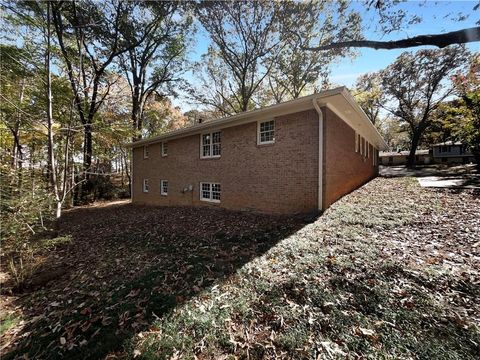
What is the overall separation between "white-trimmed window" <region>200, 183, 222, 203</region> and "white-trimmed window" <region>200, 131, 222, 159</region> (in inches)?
56.4

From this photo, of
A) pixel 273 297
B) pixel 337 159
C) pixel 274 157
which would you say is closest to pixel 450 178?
pixel 337 159

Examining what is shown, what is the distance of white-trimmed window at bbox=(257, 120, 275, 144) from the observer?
843cm

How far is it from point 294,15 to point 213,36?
625cm

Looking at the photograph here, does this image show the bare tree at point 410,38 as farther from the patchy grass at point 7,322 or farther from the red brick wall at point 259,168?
the patchy grass at point 7,322

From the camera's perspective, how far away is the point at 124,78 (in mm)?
20172

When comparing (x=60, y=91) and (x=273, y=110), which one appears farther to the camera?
(x=60, y=91)

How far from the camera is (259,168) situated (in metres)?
8.68

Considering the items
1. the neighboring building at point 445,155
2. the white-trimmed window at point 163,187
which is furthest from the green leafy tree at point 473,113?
the white-trimmed window at point 163,187

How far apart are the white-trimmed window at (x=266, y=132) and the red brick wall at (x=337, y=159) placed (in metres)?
1.97

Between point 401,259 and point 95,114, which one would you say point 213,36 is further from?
point 401,259

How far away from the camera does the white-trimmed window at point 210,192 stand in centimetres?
1059

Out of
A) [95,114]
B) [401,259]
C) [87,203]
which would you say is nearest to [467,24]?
[401,259]

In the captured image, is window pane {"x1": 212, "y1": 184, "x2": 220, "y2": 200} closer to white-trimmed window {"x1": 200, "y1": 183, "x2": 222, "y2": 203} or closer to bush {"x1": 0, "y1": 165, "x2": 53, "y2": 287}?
white-trimmed window {"x1": 200, "y1": 183, "x2": 222, "y2": 203}

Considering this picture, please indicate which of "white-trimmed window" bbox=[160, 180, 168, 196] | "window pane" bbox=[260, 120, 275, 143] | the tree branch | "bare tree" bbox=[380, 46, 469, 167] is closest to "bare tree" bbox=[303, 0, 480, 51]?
the tree branch
